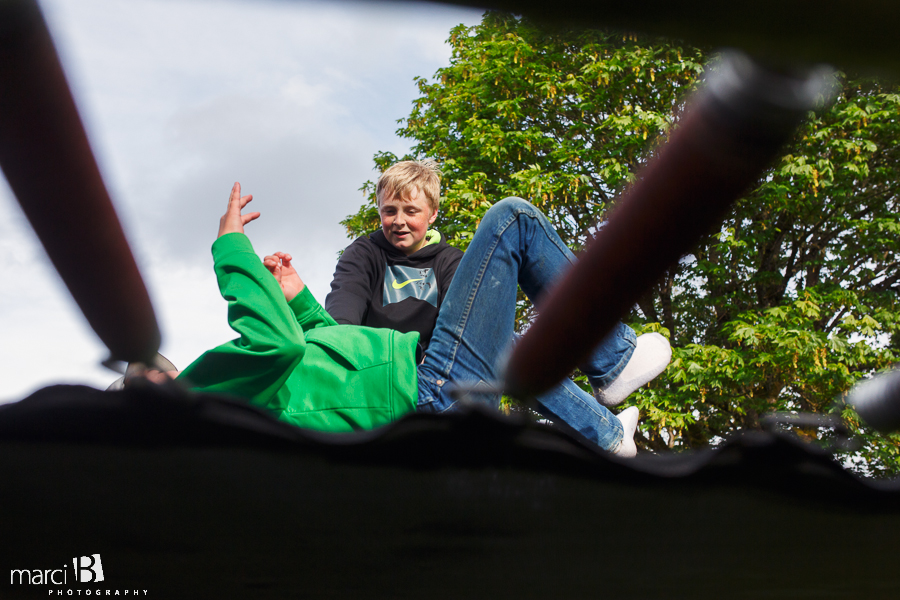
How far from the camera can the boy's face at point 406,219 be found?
268cm

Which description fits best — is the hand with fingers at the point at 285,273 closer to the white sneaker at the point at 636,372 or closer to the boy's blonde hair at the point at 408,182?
the boy's blonde hair at the point at 408,182

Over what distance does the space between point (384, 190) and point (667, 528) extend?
7.14ft

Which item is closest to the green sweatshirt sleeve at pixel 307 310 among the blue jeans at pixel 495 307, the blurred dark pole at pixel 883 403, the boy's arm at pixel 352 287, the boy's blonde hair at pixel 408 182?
the boy's arm at pixel 352 287

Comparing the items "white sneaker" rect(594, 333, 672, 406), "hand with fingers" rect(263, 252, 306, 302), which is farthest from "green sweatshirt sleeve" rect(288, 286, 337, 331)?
"white sneaker" rect(594, 333, 672, 406)

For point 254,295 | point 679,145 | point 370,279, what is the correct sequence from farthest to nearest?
point 370,279
point 254,295
point 679,145

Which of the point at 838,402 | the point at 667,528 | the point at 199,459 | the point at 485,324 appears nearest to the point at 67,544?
the point at 199,459

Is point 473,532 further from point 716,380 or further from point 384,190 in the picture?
point 716,380

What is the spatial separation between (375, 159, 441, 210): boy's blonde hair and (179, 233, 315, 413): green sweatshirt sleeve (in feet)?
4.20

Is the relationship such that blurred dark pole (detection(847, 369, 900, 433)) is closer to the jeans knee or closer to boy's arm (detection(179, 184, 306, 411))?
the jeans knee

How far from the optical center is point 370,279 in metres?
2.70

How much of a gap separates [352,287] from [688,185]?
A: 2235mm

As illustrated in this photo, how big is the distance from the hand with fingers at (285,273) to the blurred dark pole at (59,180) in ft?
4.28

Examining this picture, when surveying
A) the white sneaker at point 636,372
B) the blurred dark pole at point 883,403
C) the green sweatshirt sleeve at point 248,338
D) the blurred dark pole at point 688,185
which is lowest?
the blurred dark pole at point 883,403

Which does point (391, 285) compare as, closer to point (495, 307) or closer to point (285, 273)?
point (285, 273)
